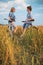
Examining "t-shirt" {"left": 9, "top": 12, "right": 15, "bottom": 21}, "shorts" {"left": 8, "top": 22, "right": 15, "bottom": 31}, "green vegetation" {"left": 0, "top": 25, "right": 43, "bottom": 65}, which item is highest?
"t-shirt" {"left": 9, "top": 12, "right": 15, "bottom": 21}

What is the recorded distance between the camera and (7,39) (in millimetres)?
1855

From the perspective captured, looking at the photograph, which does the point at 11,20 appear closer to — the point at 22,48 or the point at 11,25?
the point at 11,25

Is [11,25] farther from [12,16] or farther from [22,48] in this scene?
[22,48]

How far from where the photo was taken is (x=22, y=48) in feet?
6.09

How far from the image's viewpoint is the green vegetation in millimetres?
1804

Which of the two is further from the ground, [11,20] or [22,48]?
[11,20]

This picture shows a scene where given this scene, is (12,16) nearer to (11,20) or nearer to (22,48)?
(11,20)

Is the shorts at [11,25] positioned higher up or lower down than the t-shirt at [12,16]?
lower down

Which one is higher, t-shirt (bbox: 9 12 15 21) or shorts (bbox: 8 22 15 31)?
t-shirt (bbox: 9 12 15 21)

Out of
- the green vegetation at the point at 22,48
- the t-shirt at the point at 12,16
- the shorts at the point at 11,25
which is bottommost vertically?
the green vegetation at the point at 22,48

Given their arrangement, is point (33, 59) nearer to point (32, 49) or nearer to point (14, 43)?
point (32, 49)

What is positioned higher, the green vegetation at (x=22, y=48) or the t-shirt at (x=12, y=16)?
the t-shirt at (x=12, y=16)

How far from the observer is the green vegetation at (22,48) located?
1804 mm

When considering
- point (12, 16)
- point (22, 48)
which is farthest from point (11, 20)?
point (22, 48)
